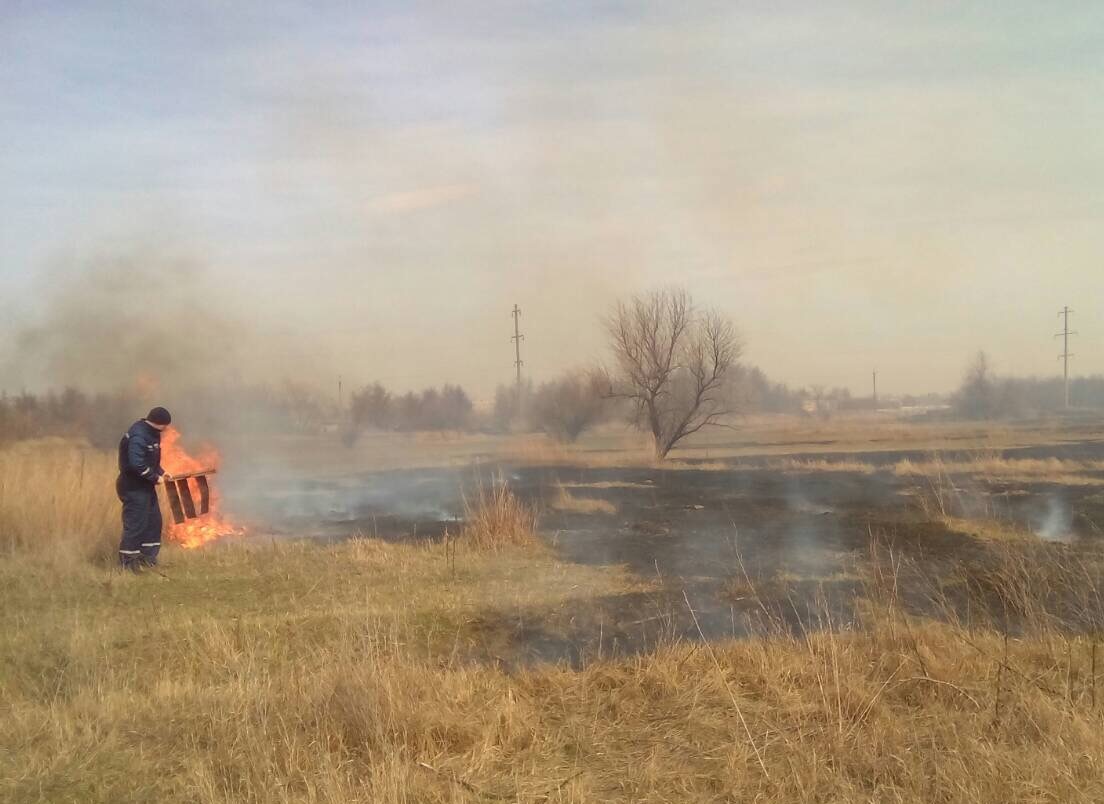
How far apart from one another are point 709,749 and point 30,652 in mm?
5276

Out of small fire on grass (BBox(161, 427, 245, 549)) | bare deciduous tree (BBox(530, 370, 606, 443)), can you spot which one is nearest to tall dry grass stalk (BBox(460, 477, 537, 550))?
small fire on grass (BBox(161, 427, 245, 549))

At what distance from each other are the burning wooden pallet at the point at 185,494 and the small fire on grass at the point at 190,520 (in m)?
0.18

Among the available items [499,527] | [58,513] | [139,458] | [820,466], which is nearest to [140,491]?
[139,458]

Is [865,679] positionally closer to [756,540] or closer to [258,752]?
[258,752]

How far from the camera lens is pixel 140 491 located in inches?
406

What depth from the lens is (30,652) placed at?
6.61 metres

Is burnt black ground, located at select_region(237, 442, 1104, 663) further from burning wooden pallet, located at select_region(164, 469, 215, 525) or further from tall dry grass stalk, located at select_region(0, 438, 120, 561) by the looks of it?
tall dry grass stalk, located at select_region(0, 438, 120, 561)

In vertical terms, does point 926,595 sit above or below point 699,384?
below

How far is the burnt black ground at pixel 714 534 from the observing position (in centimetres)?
805

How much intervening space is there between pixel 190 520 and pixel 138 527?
2.67 metres

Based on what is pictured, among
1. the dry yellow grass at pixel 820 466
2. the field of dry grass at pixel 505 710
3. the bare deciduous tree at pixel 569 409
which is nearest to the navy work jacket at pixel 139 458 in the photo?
the field of dry grass at pixel 505 710

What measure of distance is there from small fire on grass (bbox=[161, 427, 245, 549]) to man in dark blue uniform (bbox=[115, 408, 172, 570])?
1.79 m

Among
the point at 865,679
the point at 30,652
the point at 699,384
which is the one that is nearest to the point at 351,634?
the point at 30,652

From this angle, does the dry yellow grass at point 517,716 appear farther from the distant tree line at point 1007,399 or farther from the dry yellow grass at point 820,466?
the distant tree line at point 1007,399
